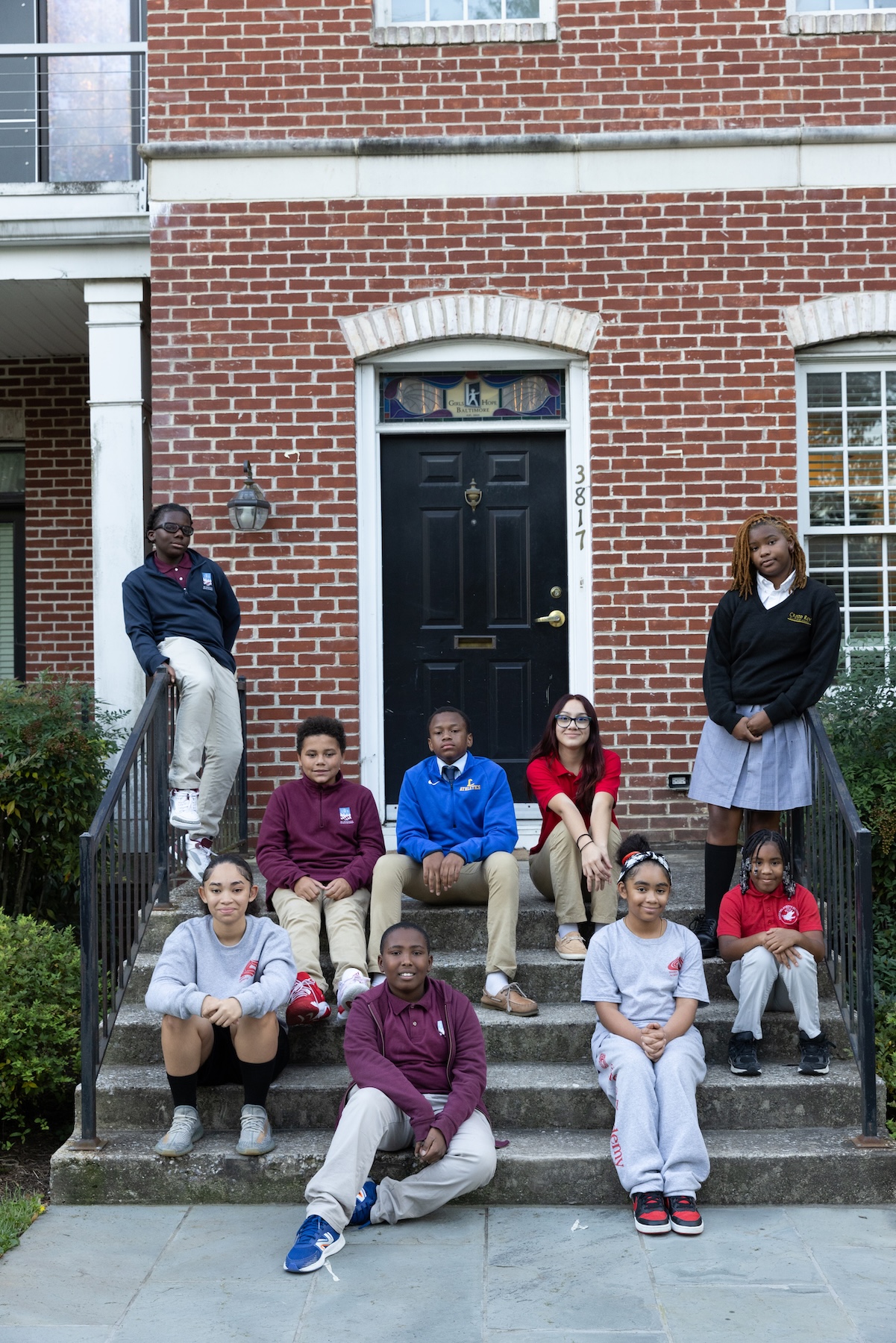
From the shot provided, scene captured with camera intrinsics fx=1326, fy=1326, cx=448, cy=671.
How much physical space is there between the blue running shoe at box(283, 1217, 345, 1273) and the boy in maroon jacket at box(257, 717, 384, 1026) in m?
1.02

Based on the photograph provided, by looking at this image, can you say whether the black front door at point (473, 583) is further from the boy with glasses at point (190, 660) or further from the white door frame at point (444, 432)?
the boy with glasses at point (190, 660)

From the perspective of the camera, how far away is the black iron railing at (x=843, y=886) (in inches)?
181

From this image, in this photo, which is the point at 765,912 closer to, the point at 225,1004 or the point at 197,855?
the point at 225,1004

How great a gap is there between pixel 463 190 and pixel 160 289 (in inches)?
67.1

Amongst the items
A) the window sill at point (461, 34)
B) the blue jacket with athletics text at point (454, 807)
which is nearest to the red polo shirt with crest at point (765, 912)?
the blue jacket with athletics text at point (454, 807)

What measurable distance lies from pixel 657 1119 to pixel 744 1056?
589 mm

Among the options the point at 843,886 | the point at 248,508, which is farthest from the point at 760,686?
the point at 248,508

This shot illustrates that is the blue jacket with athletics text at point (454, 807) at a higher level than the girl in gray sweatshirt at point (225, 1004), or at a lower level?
higher

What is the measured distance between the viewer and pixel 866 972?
4.61 m

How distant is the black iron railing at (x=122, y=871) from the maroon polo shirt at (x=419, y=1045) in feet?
3.58

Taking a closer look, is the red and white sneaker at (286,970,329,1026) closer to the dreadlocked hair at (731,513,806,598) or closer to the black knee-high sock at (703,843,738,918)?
the black knee-high sock at (703,843,738,918)

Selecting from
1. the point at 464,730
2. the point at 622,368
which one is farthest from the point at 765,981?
the point at 622,368

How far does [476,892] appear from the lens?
5.39 metres

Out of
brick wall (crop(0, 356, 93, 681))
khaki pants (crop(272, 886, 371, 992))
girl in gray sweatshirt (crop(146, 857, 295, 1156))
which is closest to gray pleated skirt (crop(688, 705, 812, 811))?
khaki pants (crop(272, 886, 371, 992))
